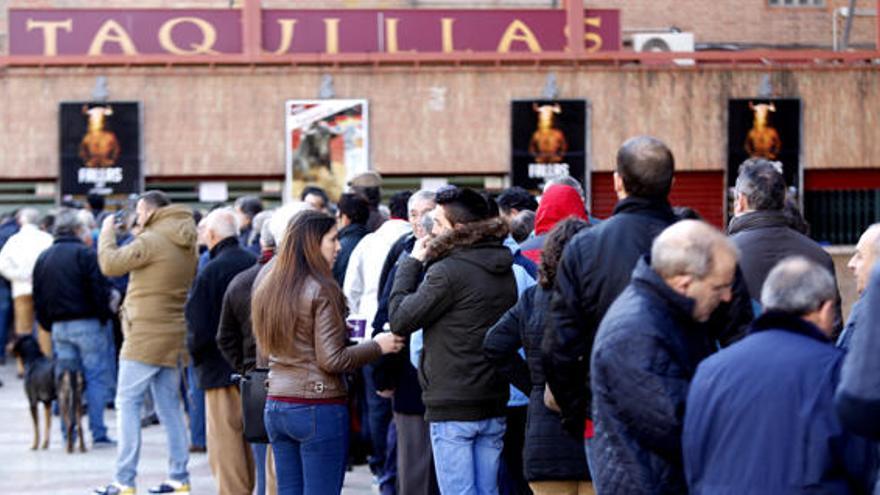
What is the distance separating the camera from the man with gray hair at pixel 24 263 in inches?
704

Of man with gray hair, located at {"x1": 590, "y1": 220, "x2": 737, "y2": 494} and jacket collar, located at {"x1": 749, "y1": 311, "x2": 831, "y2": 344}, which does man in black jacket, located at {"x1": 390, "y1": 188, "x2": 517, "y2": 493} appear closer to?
man with gray hair, located at {"x1": 590, "y1": 220, "x2": 737, "y2": 494}

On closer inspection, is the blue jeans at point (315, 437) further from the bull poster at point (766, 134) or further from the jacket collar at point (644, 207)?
the bull poster at point (766, 134)

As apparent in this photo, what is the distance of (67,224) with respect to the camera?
14.3 meters

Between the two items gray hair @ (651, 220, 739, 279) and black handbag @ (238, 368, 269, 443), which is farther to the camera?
black handbag @ (238, 368, 269, 443)

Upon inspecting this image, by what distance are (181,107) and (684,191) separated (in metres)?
8.36

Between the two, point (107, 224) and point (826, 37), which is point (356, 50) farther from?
point (107, 224)

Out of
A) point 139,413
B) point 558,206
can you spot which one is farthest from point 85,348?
point 558,206

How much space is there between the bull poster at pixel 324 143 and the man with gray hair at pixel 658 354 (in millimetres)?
21482

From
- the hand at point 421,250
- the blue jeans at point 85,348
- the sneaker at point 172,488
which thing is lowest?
the sneaker at point 172,488

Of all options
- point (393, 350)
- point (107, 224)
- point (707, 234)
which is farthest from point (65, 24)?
point (707, 234)

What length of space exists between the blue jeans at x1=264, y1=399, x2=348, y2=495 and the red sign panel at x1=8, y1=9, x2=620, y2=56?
2000cm

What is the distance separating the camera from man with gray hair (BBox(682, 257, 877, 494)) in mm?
4961

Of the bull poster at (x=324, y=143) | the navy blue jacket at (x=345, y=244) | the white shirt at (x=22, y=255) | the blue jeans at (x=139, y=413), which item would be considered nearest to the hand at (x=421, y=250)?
the navy blue jacket at (x=345, y=244)

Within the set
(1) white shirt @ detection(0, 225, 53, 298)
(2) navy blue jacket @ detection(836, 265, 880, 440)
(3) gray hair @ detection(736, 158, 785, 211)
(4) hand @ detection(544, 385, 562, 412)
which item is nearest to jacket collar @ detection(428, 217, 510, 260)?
(3) gray hair @ detection(736, 158, 785, 211)
